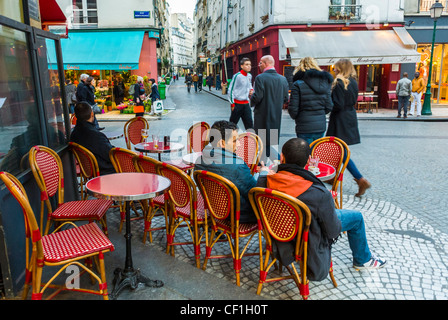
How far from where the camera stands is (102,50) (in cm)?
1825

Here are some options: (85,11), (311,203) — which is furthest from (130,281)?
(85,11)

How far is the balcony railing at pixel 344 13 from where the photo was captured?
17703 millimetres

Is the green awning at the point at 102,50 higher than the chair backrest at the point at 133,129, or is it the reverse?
the green awning at the point at 102,50

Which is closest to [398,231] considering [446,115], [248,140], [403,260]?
[403,260]

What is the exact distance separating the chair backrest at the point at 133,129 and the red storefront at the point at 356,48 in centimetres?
1094

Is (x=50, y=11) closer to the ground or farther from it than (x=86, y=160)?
farther from it

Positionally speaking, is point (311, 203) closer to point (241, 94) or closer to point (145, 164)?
point (145, 164)

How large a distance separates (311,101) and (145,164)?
2.82 meters

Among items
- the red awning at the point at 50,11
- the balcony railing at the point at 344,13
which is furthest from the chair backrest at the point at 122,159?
the balcony railing at the point at 344,13

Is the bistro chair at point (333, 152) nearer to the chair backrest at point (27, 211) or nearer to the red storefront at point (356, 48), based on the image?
the chair backrest at point (27, 211)

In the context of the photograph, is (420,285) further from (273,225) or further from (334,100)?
(334,100)

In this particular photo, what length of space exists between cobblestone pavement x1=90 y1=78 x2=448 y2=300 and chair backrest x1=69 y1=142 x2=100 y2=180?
0.68 m

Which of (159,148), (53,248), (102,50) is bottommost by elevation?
(53,248)
